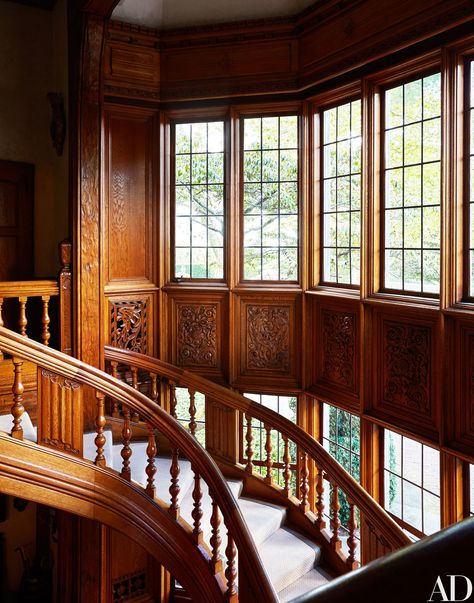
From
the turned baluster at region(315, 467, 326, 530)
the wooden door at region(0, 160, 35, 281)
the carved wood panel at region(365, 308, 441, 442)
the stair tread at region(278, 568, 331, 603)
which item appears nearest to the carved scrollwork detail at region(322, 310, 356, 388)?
the carved wood panel at region(365, 308, 441, 442)

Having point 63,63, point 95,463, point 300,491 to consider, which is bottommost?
point 300,491

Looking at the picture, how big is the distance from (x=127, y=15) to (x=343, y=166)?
2.61m

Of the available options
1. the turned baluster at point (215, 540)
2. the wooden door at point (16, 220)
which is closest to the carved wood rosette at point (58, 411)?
the turned baluster at point (215, 540)

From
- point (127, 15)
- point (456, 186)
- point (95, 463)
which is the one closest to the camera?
point (95, 463)

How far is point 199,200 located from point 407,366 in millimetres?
2796

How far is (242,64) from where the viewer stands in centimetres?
604

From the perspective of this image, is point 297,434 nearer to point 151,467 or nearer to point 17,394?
point 151,467

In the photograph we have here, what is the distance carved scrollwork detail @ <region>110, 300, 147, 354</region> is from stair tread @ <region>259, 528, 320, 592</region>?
2.26 meters

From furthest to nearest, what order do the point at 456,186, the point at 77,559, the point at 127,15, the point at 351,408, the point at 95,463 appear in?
the point at 127,15
the point at 351,408
the point at 77,559
the point at 456,186
the point at 95,463

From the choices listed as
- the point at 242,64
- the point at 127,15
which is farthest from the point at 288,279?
the point at 127,15

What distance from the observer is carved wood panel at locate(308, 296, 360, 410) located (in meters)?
5.49

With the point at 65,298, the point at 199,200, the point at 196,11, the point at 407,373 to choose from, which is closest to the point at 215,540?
the point at 407,373

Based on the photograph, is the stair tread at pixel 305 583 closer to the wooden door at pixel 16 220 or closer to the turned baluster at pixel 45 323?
the turned baluster at pixel 45 323

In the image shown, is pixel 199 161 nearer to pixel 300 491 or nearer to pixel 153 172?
pixel 153 172
